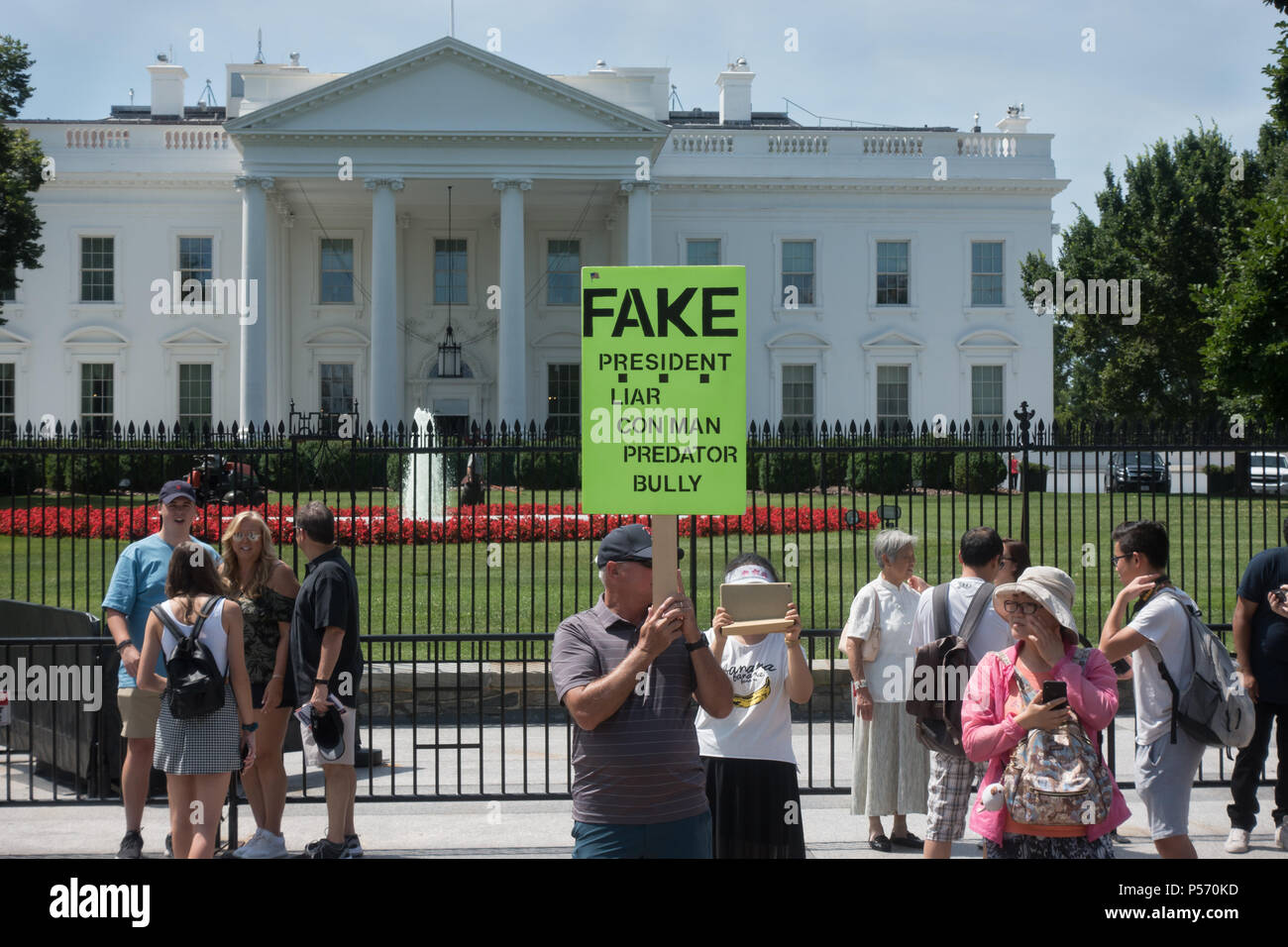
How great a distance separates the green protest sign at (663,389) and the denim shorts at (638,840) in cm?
116

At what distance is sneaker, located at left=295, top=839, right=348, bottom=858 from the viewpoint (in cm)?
651

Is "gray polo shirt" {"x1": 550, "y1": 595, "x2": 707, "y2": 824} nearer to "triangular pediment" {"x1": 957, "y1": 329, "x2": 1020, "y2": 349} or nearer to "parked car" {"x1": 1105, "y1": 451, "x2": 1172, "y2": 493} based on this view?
"parked car" {"x1": 1105, "y1": 451, "x2": 1172, "y2": 493}

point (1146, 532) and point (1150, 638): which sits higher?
point (1146, 532)

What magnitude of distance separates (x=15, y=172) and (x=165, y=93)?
16.8 m

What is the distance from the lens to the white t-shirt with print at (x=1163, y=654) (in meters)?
5.94

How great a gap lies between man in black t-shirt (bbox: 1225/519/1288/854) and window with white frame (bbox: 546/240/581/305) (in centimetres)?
3738

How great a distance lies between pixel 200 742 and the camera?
6113 millimetres

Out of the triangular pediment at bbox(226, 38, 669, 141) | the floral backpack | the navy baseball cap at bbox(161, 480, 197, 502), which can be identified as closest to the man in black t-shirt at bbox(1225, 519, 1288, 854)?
the floral backpack

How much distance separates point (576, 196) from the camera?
137ft
